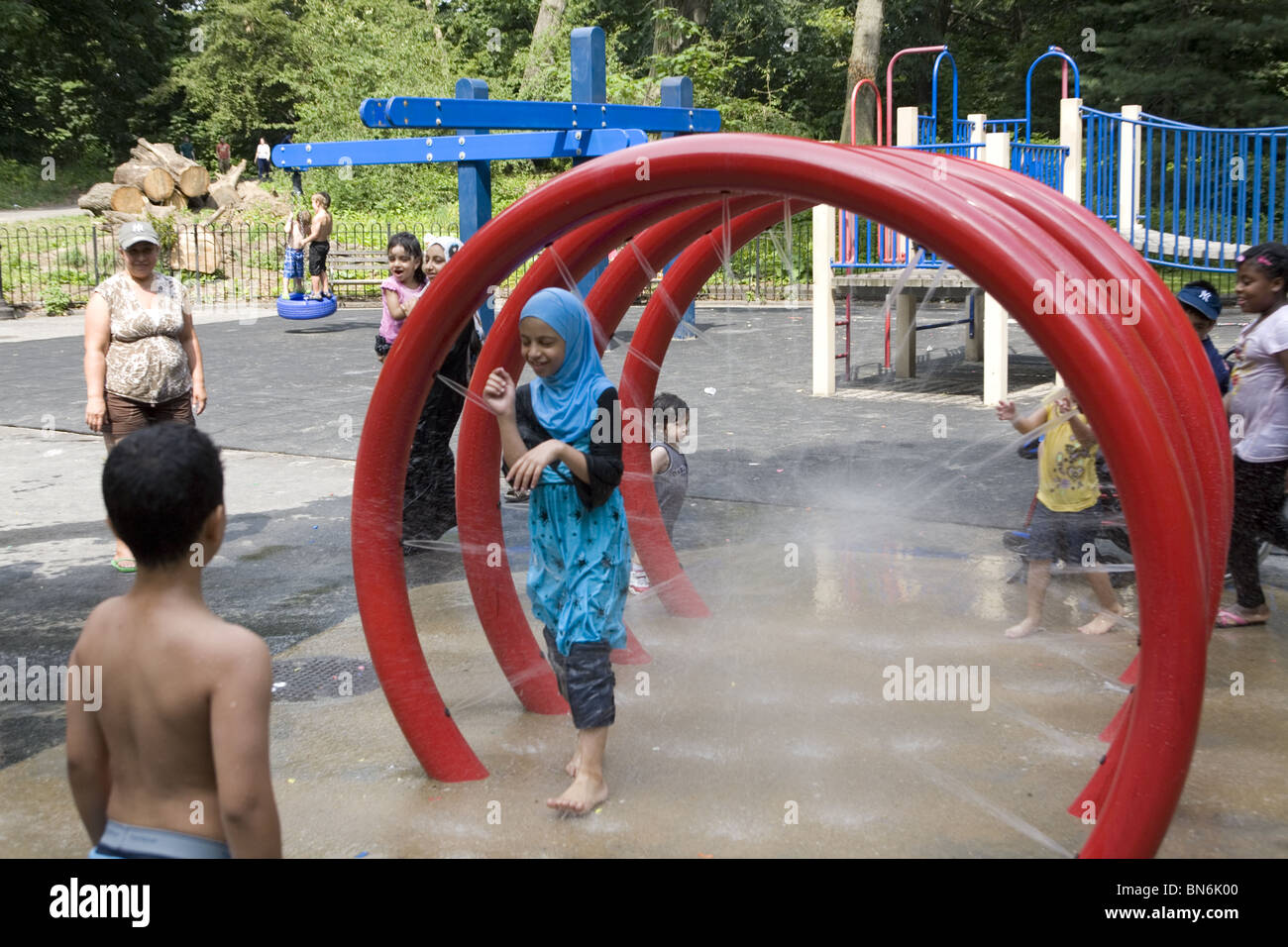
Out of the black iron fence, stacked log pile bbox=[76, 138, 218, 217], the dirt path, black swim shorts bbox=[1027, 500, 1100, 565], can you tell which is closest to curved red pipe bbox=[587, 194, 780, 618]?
black swim shorts bbox=[1027, 500, 1100, 565]

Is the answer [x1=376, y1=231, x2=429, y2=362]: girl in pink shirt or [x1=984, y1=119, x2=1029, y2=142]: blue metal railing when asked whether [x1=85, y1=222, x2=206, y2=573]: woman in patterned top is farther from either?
[x1=984, y1=119, x2=1029, y2=142]: blue metal railing

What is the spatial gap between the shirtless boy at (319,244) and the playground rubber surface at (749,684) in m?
9.76

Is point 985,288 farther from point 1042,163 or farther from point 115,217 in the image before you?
point 115,217

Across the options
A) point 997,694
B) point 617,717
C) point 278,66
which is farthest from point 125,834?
point 278,66

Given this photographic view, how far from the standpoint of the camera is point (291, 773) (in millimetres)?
4066

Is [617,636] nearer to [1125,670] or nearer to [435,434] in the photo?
[1125,670]

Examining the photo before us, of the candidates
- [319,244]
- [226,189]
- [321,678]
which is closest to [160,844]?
[321,678]

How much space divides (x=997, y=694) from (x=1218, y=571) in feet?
4.93

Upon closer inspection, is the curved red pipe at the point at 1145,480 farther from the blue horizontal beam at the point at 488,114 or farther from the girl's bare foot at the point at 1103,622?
the blue horizontal beam at the point at 488,114

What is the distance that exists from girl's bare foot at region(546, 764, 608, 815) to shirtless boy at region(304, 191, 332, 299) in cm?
1595

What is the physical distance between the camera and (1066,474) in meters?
5.02

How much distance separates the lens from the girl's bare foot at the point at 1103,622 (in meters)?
5.27

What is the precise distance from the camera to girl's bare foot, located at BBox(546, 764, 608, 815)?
371cm

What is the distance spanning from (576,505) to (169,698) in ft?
5.99
